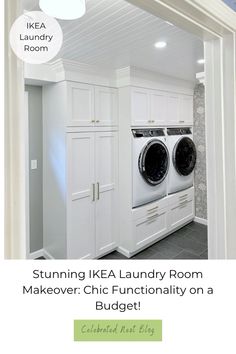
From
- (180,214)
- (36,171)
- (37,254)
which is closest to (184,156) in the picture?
(180,214)

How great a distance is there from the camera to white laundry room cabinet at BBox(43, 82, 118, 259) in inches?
90.1

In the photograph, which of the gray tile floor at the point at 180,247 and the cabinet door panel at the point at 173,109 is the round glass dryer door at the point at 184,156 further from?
the gray tile floor at the point at 180,247

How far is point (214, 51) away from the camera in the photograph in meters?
0.83

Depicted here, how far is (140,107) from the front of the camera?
265cm

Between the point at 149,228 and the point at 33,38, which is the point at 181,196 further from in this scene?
the point at 33,38

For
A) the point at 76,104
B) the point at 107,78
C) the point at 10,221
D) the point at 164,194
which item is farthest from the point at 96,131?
the point at 10,221

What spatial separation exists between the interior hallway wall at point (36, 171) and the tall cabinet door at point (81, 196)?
570mm

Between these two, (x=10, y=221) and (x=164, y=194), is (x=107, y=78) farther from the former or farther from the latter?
(x=10, y=221)

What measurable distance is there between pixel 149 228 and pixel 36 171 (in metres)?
1.51

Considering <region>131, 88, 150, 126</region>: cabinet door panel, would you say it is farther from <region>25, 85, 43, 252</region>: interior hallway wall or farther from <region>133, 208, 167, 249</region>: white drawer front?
<region>133, 208, 167, 249</region>: white drawer front

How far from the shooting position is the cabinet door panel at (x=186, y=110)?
3.38 m

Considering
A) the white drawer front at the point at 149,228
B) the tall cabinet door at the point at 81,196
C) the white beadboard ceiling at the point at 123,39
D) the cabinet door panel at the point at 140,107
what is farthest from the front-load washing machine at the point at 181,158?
the tall cabinet door at the point at 81,196

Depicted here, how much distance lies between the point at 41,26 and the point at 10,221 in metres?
0.41

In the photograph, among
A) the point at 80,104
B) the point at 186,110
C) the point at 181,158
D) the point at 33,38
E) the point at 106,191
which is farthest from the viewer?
the point at 186,110
